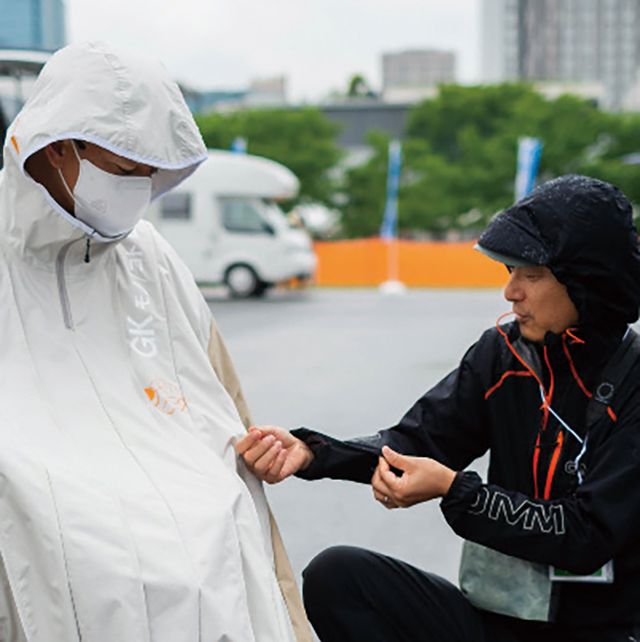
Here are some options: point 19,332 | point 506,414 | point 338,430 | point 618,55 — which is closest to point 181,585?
point 19,332

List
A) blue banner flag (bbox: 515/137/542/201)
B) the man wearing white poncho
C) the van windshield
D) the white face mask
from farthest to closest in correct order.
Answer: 1. blue banner flag (bbox: 515/137/542/201)
2. the van windshield
3. the white face mask
4. the man wearing white poncho

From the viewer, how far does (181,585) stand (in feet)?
5.52

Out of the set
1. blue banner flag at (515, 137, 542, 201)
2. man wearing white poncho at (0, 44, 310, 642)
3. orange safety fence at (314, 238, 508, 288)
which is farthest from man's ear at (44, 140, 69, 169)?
orange safety fence at (314, 238, 508, 288)

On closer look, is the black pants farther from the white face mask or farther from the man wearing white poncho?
the white face mask

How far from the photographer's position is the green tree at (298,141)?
1320 inches

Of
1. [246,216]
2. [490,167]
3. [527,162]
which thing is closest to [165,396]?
[246,216]

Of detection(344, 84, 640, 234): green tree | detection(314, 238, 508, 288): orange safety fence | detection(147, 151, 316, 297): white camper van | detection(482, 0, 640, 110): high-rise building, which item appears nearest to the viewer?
detection(147, 151, 316, 297): white camper van

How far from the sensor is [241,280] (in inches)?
779

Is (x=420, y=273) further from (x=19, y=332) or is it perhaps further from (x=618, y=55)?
(x=618, y=55)

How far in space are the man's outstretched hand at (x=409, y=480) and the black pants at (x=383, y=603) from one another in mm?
181

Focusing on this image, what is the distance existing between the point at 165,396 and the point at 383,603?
1.92 ft

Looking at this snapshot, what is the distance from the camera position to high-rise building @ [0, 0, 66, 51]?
988 cm

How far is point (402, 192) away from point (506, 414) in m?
32.8

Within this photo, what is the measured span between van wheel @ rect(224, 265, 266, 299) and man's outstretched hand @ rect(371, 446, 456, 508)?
17894mm
